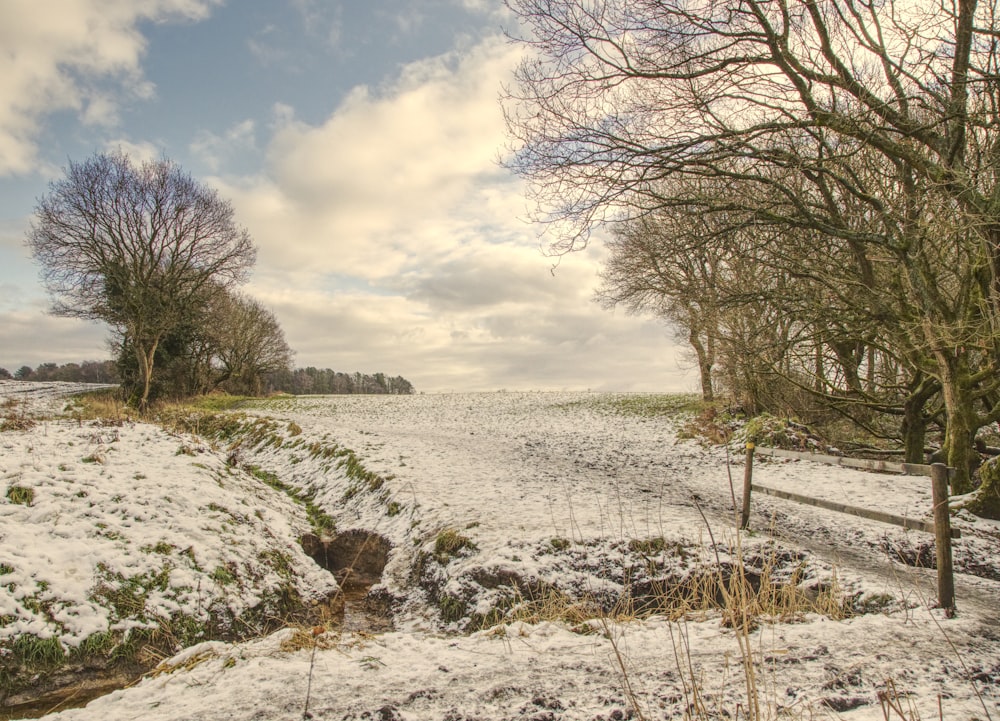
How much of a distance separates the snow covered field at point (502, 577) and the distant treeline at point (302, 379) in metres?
46.8

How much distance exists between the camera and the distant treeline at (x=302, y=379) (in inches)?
2586

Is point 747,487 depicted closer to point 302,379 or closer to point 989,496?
point 989,496

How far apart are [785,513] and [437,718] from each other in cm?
834

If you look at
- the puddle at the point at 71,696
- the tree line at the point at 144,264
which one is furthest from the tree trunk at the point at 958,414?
the tree line at the point at 144,264

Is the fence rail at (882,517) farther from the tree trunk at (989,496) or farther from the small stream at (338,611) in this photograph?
the small stream at (338,611)

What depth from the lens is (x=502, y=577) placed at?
6387 mm

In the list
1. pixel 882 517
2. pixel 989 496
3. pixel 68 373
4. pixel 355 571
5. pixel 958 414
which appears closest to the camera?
pixel 882 517

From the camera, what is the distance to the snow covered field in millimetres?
3527

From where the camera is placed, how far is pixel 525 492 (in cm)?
1016

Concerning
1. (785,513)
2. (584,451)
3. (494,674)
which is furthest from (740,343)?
(494,674)

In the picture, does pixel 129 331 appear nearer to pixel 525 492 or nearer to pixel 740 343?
pixel 525 492

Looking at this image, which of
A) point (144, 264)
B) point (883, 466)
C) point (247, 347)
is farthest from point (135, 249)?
point (883, 466)

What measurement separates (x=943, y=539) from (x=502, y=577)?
465 centimetres

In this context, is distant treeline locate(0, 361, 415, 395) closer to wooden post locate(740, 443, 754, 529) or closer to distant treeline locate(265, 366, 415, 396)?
distant treeline locate(265, 366, 415, 396)
